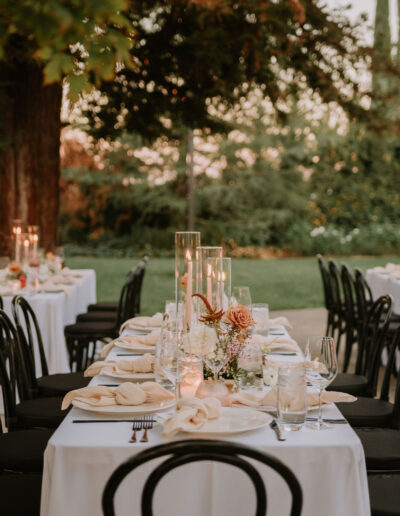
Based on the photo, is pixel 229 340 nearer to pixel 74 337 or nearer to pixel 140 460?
pixel 140 460

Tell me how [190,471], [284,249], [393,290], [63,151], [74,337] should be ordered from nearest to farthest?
[190,471] < [74,337] < [393,290] < [63,151] < [284,249]

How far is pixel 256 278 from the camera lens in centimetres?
1777

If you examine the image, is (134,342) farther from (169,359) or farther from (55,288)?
(55,288)

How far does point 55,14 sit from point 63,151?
60.6ft

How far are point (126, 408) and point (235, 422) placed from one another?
0.42 meters

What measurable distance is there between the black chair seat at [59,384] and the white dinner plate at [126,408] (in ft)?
5.39

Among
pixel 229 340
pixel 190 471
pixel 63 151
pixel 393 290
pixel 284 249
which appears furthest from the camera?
pixel 284 249

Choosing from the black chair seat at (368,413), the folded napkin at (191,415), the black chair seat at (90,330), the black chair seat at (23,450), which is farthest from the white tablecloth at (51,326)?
the folded napkin at (191,415)

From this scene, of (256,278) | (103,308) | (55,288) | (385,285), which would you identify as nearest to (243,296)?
(55,288)

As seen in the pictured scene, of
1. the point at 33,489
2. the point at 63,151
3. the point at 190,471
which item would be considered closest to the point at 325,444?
the point at 190,471

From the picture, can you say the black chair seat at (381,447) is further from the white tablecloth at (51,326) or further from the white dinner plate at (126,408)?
the white tablecloth at (51,326)

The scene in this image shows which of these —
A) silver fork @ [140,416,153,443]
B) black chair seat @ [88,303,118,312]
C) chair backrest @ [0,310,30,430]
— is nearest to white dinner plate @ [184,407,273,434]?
silver fork @ [140,416,153,443]

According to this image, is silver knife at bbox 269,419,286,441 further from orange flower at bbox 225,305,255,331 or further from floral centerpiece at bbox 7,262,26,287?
floral centerpiece at bbox 7,262,26,287

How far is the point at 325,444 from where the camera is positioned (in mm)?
2311
